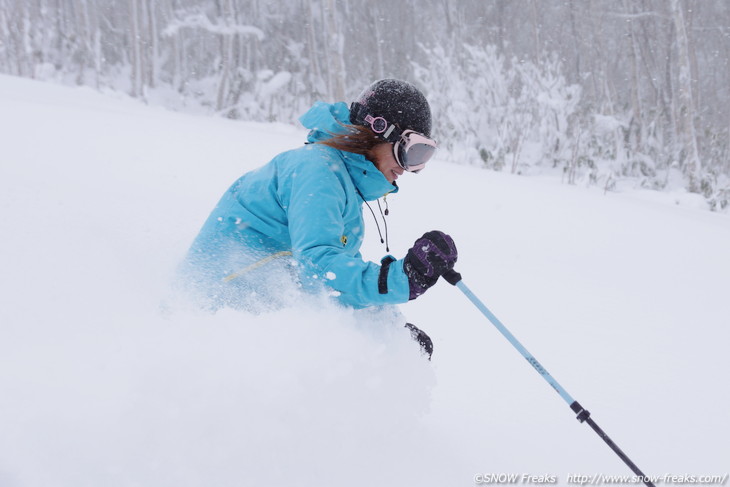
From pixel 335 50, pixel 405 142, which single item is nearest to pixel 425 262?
pixel 405 142

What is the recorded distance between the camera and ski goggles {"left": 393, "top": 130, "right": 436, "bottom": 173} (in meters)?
1.81

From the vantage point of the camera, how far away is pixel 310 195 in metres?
1.63

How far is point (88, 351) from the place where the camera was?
1.77 meters

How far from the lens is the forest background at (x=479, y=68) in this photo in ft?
33.6

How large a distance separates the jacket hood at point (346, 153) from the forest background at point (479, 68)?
662cm

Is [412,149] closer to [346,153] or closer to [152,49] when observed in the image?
[346,153]

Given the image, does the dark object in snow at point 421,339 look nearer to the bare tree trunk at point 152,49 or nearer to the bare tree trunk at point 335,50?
the bare tree trunk at point 335,50

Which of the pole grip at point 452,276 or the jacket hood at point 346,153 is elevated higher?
the jacket hood at point 346,153

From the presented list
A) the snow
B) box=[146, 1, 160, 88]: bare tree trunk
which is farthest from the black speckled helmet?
box=[146, 1, 160, 88]: bare tree trunk

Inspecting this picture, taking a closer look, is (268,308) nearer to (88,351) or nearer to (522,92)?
(88,351)

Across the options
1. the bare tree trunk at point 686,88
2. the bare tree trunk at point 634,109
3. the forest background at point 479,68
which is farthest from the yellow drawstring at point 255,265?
the bare tree trunk at point 634,109

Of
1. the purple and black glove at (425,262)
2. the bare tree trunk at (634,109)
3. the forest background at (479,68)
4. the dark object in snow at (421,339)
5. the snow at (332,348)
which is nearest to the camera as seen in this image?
the snow at (332,348)

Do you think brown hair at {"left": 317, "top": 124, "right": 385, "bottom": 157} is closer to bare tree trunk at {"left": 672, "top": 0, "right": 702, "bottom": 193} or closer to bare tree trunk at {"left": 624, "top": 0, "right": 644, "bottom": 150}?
bare tree trunk at {"left": 672, "top": 0, "right": 702, "bottom": 193}

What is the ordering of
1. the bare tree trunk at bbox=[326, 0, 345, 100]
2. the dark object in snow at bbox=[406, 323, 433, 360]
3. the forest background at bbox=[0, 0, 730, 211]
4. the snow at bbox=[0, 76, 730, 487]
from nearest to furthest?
the snow at bbox=[0, 76, 730, 487] < the dark object in snow at bbox=[406, 323, 433, 360] < the forest background at bbox=[0, 0, 730, 211] < the bare tree trunk at bbox=[326, 0, 345, 100]
